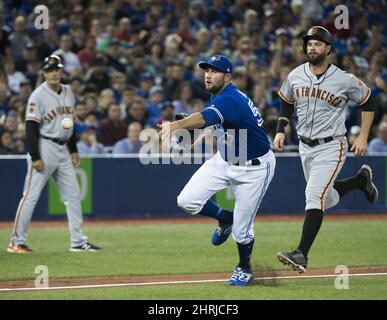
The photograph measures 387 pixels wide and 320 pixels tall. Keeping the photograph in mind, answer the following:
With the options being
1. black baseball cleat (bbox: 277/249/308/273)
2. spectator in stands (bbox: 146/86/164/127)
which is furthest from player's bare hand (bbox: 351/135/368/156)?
spectator in stands (bbox: 146/86/164/127)

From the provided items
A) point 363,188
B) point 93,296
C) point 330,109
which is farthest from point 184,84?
point 93,296

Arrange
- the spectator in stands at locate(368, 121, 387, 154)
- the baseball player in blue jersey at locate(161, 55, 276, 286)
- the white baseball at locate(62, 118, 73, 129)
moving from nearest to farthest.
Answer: the baseball player in blue jersey at locate(161, 55, 276, 286)
the white baseball at locate(62, 118, 73, 129)
the spectator in stands at locate(368, 121, 387, 154)

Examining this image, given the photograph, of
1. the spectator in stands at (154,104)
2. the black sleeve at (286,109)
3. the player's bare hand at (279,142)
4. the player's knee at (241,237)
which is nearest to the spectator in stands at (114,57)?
the spectator in stands at (154,104)

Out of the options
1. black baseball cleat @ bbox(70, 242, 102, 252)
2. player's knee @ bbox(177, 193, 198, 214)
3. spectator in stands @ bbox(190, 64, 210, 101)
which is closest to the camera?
player's knee @ bbox(177, 193, 198, 214)

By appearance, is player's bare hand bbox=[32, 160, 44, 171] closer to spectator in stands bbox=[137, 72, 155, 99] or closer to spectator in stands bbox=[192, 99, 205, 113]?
spectator in stands bbox=[192, 99, 205, 113]

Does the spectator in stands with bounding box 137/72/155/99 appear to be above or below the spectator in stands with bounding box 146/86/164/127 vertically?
above

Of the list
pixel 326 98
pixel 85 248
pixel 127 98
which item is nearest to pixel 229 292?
pixel 326 98

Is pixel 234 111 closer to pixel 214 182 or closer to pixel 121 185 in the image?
pixel 214 182
